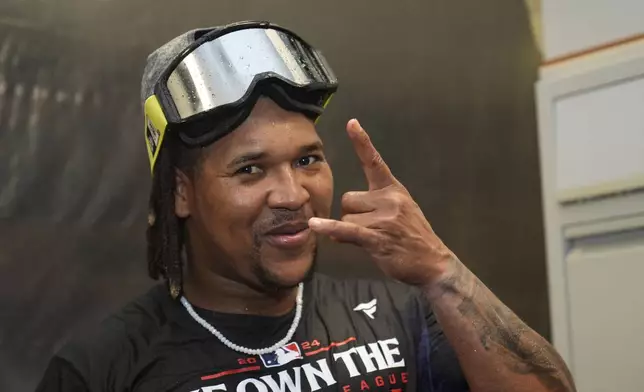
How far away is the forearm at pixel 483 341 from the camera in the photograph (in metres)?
0.90

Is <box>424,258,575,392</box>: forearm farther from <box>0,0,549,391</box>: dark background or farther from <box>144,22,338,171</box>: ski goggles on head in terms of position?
<box>0,0,549,391</box>: dark background

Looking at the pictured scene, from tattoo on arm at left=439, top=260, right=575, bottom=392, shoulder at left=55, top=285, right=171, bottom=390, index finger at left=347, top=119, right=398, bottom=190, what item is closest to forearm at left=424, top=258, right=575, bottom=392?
tattoo on arm at left=439, top=260, right=575, bottom=392

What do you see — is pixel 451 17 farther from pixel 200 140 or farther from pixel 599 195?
pixel 200 140

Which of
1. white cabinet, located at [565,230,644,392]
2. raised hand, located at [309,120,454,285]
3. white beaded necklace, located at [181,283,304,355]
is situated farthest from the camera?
white cabinet, located at [565,230,644,392]

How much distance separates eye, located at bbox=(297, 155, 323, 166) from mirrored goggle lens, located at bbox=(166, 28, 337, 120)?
9 centimetres

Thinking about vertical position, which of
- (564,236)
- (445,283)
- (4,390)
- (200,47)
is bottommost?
(4,390)

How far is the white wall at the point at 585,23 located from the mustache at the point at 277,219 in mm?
987

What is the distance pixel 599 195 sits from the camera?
154 centimetres

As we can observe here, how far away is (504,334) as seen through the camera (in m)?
0.92

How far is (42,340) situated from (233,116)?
1.35 feet

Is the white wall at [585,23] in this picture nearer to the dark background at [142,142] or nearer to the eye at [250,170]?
the dark background at [142,142]

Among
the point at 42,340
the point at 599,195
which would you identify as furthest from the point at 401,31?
the point at 42,340

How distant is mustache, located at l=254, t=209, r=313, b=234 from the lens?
92 cm

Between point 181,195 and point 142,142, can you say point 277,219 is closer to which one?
point 181,195
